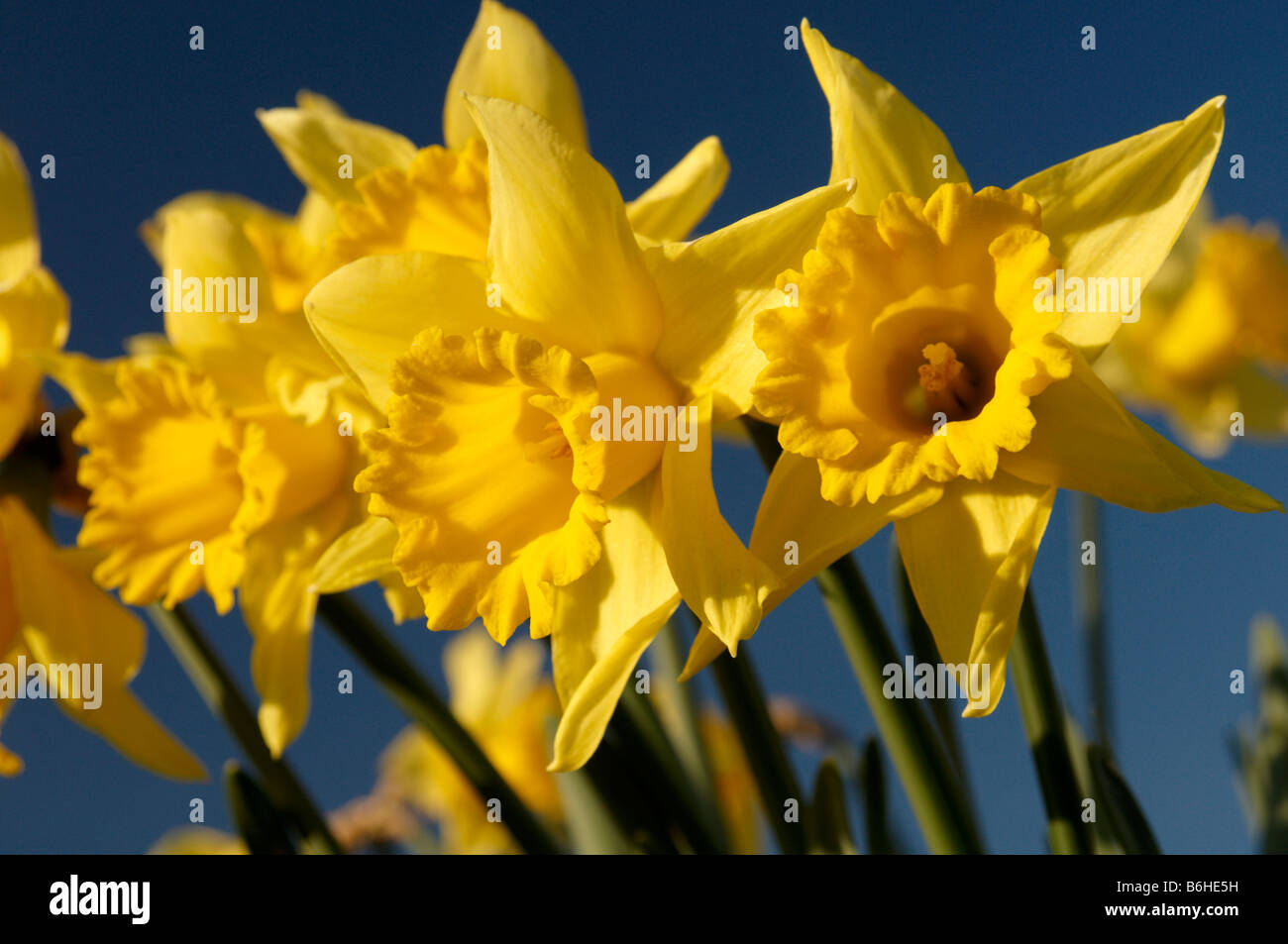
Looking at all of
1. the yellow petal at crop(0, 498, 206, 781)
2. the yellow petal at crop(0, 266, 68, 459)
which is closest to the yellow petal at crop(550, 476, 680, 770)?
the yellow petal at crop(0, 498, 206, 781)

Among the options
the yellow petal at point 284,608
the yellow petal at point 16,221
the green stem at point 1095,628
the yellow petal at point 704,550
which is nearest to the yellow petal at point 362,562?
the yellow petal at point 284,608

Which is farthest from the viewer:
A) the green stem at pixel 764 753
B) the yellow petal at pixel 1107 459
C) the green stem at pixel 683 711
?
the green stem at pixel 683 711

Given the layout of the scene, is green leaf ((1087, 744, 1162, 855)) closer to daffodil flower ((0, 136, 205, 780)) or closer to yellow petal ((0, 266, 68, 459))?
daffodil flower ((0, 136, 205, 780))

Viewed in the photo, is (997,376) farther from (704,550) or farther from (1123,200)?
(704,550)

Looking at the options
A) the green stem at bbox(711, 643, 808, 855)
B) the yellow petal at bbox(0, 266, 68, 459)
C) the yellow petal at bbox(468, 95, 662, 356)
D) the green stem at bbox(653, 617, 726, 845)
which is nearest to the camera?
the yellow petal at bbox(468, 95, 662, 356)

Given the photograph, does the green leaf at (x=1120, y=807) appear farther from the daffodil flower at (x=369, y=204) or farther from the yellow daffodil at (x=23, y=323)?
the yellow daffodil at (x=23, y=323)

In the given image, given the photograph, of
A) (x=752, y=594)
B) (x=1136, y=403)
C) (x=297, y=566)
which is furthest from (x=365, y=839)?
(x=1136, y=403)
